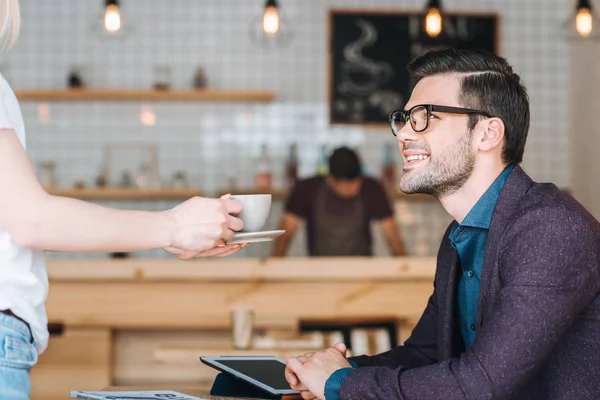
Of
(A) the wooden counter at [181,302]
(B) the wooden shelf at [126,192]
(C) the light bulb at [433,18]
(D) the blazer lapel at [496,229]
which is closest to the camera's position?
(D) the blazer lapel at [496,229]

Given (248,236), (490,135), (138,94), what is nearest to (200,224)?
(248,236)

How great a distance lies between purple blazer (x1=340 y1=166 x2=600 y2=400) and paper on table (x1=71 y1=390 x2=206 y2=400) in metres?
0.30

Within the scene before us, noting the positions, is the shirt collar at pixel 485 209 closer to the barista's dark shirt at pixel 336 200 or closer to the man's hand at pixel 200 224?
the man's hand at pixel 200 224

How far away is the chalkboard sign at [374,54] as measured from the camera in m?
5.69

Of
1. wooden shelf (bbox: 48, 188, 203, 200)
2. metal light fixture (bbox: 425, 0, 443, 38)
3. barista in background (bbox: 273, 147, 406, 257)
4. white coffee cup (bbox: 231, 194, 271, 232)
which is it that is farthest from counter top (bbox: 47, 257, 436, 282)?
white coffee cup (bbox: 231, 194, 271, 232)

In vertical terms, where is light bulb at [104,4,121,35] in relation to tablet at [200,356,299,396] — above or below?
above

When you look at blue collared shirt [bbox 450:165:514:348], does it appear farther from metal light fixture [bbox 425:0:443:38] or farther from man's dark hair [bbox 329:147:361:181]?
man's dark hair [bbox 329:147:361:181]

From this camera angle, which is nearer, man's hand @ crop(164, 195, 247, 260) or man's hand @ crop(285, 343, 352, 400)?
man's hand @ crop(164, 195, 247, 260)

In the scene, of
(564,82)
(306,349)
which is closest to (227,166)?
(564,82)

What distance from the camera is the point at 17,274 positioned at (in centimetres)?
125

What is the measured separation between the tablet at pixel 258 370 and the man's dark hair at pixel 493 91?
653mm

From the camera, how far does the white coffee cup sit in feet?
4.50

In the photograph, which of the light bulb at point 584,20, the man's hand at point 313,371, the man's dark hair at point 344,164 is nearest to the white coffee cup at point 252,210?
the man's hand at point 313,371

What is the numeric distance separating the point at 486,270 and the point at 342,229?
11.6 ft
